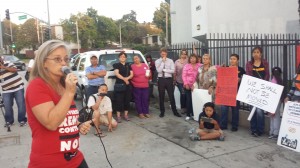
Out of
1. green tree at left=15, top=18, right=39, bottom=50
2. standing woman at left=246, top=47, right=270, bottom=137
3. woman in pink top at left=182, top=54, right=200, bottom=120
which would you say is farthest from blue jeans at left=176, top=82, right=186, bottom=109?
green tree at left=15, top=18, right=39, bottom=50

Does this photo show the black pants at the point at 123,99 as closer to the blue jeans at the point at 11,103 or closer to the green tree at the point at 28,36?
the blue jeans at the point at 11,103

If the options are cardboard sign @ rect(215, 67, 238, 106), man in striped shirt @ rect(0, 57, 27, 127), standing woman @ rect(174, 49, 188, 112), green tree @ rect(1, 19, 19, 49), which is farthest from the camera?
green tree @ rect(1, 19, 19, 49)

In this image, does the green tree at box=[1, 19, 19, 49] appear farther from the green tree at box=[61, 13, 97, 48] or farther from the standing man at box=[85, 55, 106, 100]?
the standing man at box=[85, 55, 106, 100]

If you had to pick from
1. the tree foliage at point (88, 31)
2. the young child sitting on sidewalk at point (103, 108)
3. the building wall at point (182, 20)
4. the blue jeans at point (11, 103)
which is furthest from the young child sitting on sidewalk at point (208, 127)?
the tree foliage at point (88, 31)

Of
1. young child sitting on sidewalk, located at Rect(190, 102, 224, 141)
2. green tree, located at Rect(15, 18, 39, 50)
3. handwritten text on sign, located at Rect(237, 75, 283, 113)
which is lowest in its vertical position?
young child sitting on sidewalk, located at Rect(190, 102, 224, 141)

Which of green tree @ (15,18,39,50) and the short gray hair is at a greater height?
green tree @ (15,18,39,50)

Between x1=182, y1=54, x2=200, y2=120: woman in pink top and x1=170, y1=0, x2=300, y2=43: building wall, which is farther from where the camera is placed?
x1=170, y1=0, x2=300, y2=43: building wall

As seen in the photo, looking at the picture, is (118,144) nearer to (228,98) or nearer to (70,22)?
(228,98)

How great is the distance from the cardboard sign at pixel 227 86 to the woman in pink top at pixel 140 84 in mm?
1961

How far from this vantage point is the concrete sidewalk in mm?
4871

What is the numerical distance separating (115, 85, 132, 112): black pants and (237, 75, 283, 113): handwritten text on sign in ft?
9.49

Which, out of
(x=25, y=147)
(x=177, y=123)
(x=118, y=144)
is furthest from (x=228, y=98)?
(x=25, y=147)

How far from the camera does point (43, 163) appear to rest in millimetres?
2104

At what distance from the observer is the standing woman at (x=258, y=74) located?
242 inches
